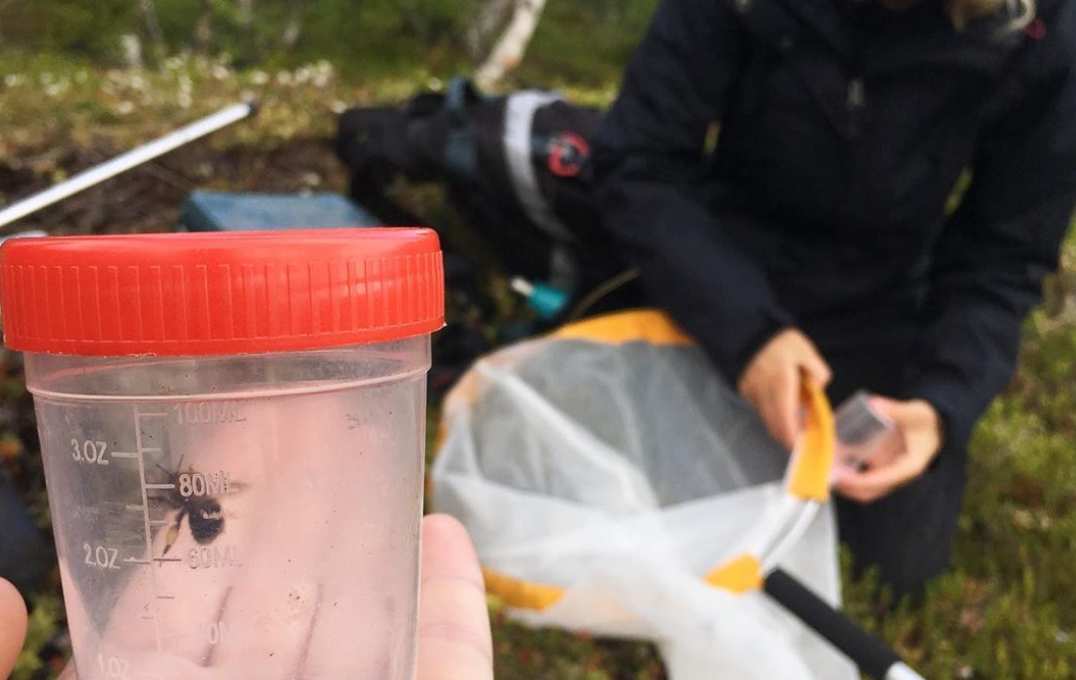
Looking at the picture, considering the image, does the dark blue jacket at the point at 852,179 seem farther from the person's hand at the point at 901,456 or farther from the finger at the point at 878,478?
the finger at the point at 878,478

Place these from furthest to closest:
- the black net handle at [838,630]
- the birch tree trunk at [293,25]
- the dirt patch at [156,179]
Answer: the birch tree trunk at [293,25] → the dirt patch at [156,179] → the black net handle at [838,630]

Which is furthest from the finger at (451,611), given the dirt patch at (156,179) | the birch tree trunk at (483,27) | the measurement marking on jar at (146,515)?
the birch tree trunk at (483,27)

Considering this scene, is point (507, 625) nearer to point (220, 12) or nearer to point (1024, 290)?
point (1024, 290)

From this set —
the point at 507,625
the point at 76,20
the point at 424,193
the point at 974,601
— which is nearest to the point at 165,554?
the point at 507,625

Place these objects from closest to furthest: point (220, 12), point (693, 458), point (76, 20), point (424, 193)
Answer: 1. point (693, 458)
2. point (424, 193)
3. point (76, 20)
4. point (220, 12)

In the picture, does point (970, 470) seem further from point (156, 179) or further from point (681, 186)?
point (156, 179)

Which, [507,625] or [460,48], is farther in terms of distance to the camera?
[460,48]

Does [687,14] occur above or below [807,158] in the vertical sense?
above

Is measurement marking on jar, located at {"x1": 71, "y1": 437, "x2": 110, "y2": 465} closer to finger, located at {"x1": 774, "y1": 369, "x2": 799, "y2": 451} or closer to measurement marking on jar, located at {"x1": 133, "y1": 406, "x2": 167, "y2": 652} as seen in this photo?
measurement marking on jar, located at {"x1": 133, "y1": 406, "x2": 167, "y2": 652}

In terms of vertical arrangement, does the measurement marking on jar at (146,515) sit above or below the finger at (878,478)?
above
